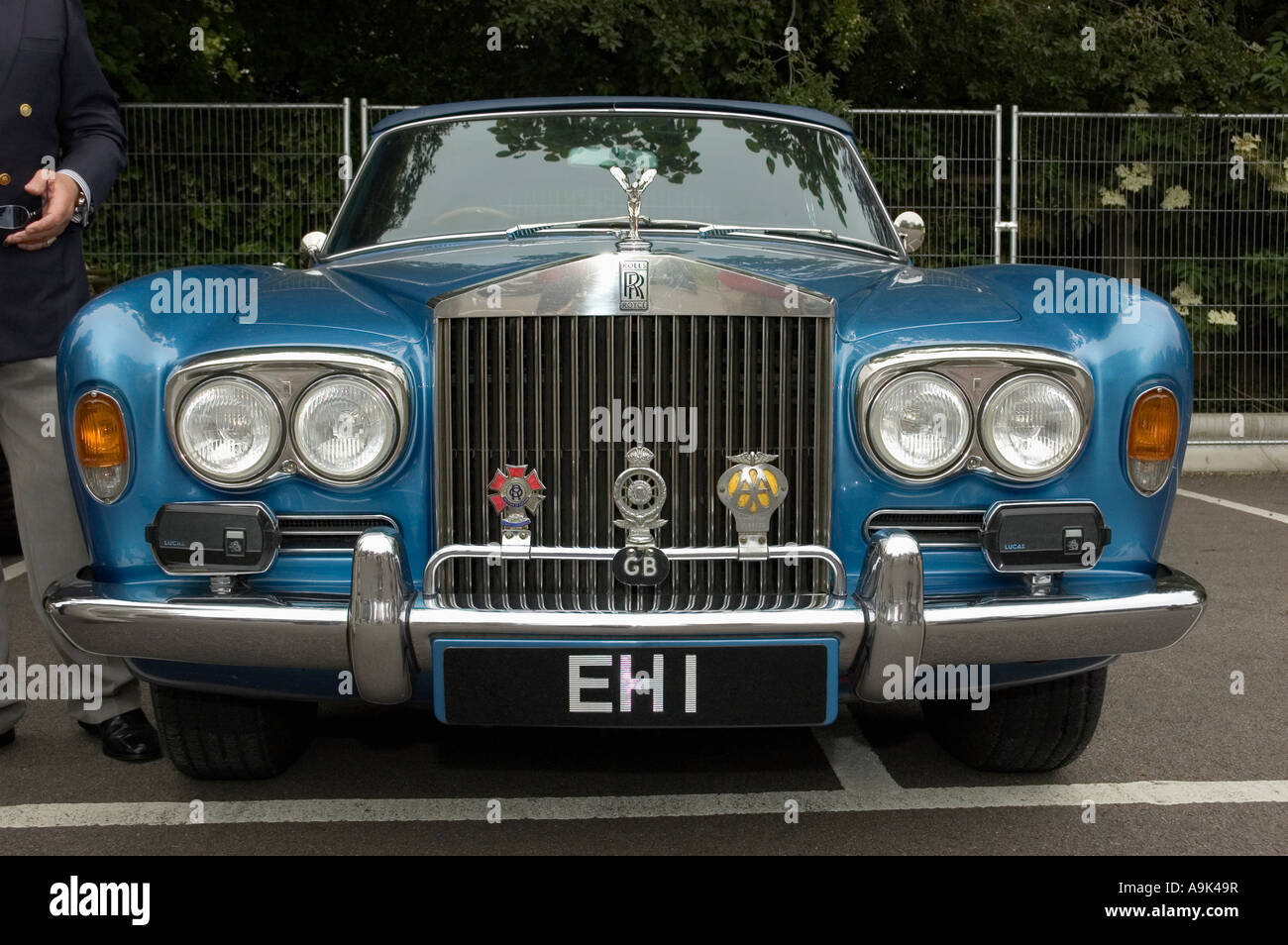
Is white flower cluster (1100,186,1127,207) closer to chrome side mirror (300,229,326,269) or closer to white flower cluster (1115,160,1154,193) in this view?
white flower cluster (1115,160,1154,193)

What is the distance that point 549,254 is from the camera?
3234 millimetres

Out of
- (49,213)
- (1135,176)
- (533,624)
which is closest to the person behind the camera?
(533,624)

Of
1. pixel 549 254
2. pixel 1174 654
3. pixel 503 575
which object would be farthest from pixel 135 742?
pixel 1174 654

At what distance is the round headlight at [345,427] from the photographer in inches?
105

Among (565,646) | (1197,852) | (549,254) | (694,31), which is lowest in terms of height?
(1197,852)

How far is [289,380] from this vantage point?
2.66 meters

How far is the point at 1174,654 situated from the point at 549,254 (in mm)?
2588

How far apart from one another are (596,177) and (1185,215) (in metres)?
6.51

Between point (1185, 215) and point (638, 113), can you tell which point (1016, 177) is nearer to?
point (1185, 215)

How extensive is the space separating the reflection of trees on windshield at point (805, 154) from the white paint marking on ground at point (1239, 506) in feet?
12.7

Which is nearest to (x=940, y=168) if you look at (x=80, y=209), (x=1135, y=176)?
(x=1135, y=176)

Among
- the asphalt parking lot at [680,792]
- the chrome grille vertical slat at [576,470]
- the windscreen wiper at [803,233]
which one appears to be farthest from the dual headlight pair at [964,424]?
the windscreen wiper at [803,233]

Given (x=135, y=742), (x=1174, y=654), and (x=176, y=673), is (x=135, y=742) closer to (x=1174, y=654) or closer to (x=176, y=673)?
(x=176, y=673)
